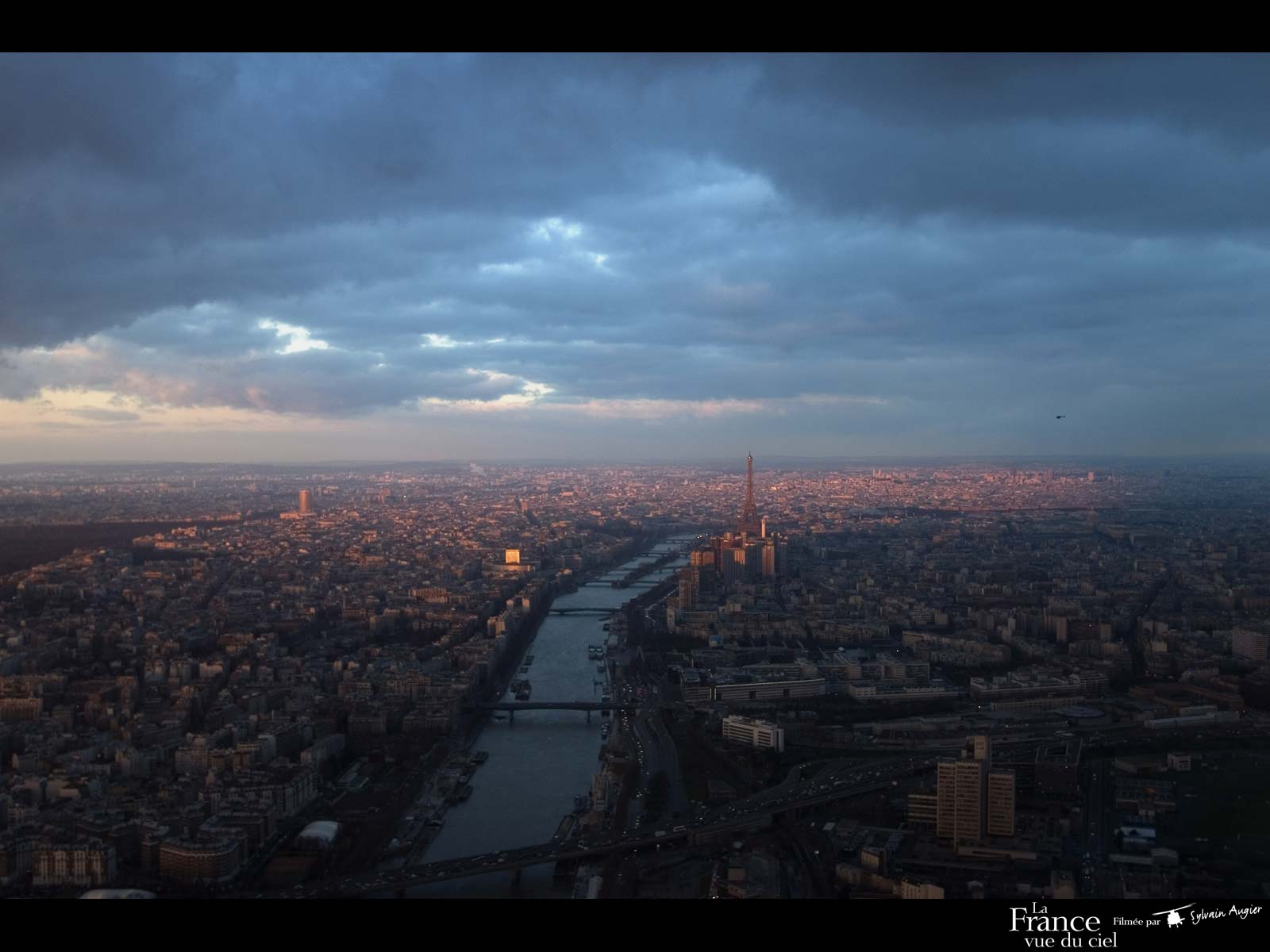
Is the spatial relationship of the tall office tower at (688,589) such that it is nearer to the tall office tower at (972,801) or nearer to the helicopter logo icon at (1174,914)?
the tall office tower at (972,801)

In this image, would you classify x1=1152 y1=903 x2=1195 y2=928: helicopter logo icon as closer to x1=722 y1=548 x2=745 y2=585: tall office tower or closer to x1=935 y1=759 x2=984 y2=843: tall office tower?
x1=935 y1=759 x2=984 y2=843: tall office tower

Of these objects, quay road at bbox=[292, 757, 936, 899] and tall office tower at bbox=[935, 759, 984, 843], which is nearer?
quay road at bbox=[292, 757, 936, 899]

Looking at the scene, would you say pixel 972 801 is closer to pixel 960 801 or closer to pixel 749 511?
pixel 960 801

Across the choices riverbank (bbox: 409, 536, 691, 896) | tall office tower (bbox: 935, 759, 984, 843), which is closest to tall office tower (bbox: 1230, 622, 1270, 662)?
tall office tower (bbox: 935, 759, 984, 843)

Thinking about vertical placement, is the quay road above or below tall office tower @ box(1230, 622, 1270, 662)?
below

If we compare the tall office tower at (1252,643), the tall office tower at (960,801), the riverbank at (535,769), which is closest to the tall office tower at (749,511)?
the riverbank at (535,769)

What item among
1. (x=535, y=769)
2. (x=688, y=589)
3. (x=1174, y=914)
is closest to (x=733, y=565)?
(x=688, y=589)
